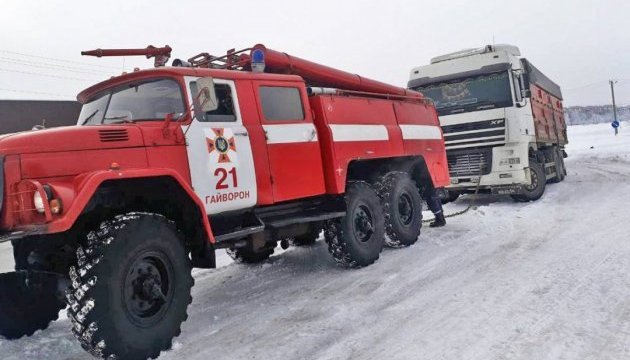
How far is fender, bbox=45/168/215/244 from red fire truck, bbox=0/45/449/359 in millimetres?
11

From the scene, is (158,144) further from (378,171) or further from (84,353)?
(378,171)

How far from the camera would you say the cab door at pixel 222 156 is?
4.41 m

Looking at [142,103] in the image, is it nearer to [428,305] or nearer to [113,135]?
[113,135]

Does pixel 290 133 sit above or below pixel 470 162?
above

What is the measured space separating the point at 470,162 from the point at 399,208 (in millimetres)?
4618

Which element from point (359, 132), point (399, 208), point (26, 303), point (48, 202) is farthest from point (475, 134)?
point (48, 202)

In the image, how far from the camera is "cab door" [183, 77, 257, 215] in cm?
441

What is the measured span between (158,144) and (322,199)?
8.62 ft

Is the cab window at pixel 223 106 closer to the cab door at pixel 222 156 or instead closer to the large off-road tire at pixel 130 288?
the cab door at pixel 222 156

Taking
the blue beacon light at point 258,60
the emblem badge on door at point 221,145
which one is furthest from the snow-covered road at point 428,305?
the blue beacon light at point 258,60

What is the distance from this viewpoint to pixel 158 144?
13.4ft

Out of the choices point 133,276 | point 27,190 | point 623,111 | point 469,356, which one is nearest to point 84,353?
point 133,276

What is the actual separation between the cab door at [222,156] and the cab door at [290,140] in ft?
1.20

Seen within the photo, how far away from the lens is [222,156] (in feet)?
15.2
